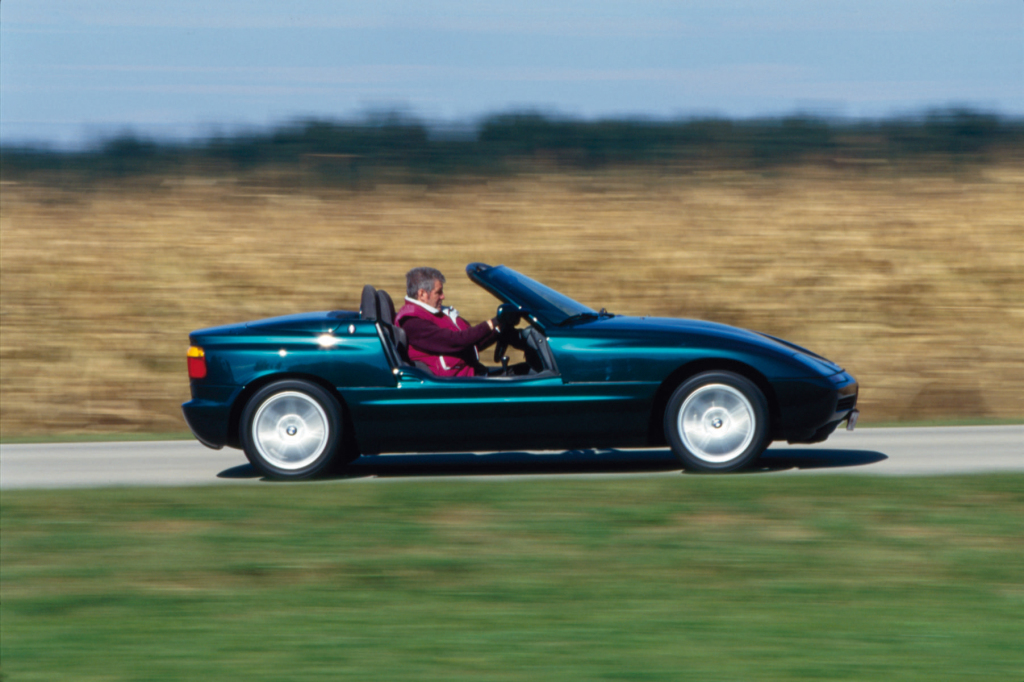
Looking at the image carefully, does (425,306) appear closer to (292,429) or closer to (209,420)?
(292,429)

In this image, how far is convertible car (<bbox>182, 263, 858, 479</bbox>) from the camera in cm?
766

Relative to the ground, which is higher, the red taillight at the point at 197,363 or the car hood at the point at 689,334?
the car hood at the point at 689,334

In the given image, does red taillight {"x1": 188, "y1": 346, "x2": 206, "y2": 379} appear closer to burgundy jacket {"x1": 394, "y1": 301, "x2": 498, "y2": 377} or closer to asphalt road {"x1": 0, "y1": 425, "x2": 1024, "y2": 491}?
asphalt road {"x1": 0, "y1": 425, "x2": 1024, "y2": 491}

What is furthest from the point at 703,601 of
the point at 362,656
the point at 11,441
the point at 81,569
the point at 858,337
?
the point at 858,337

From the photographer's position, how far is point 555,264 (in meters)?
16.6

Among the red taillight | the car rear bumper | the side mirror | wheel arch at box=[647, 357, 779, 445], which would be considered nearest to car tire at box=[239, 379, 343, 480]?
the car rear bumper

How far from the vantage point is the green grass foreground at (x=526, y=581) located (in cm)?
387

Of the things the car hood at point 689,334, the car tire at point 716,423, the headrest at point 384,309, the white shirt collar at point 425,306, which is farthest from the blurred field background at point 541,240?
the white shirt collar at point 425,306

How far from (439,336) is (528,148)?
12.1m

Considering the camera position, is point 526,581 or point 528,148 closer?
point 526,581

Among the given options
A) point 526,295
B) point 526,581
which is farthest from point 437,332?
Answer: point 526,581

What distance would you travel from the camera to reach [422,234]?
17531mm

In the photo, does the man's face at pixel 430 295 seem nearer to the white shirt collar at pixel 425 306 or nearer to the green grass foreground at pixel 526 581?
the white shirt collar at pixel 425 306

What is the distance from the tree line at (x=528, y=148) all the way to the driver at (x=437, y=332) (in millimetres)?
11164
